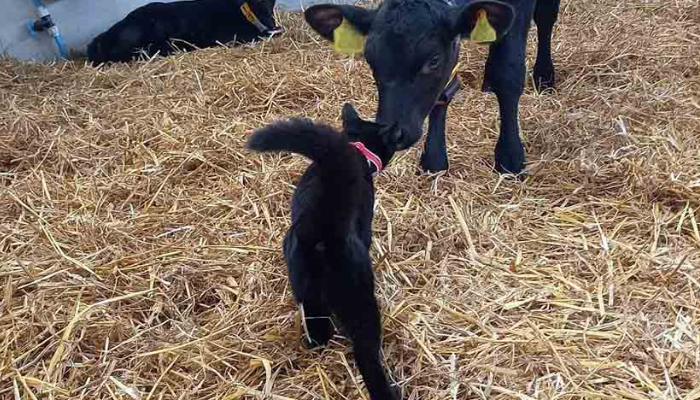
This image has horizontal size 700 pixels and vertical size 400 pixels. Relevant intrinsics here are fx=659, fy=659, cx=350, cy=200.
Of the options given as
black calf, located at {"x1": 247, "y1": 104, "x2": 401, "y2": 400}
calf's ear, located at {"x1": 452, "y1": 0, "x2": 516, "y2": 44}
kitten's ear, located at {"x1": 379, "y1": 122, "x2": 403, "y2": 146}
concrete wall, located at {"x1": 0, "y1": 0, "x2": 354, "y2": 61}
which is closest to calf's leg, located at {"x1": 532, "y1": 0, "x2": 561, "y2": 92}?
calf's ear, located at {"x1": 452, "y1": 0, "x2": 516, "y2": 44}

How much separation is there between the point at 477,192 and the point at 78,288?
217cm

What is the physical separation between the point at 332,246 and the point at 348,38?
5.11 feet

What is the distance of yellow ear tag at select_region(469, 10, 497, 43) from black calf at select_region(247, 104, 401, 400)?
117 cm

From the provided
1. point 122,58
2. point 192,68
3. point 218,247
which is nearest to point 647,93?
point 218,247

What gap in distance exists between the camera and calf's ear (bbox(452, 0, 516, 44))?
314 centimetres

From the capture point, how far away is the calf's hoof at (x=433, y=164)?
13.1 ft

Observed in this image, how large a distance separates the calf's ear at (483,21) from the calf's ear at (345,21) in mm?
456

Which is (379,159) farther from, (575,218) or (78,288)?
(78,288)

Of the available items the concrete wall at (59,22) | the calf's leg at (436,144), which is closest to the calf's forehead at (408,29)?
the calf's leg at (436,144)

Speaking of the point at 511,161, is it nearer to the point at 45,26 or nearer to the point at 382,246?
the point at 382,246

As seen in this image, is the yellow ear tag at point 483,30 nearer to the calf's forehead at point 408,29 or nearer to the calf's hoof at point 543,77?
the calf's forehead at point 408,29

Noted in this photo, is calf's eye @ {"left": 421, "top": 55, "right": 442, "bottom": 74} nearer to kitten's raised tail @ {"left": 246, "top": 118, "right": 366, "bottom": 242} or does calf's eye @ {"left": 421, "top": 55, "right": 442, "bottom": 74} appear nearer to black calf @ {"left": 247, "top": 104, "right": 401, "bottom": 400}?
black calf @ {"left": 247, "top": 104, "right": 401, "bottom": 400}

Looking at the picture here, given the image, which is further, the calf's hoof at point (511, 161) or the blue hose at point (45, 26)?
the blue hose at point (45, 26)

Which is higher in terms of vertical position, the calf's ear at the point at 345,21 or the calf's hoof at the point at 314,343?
the calf's ear at the point at 345,21
